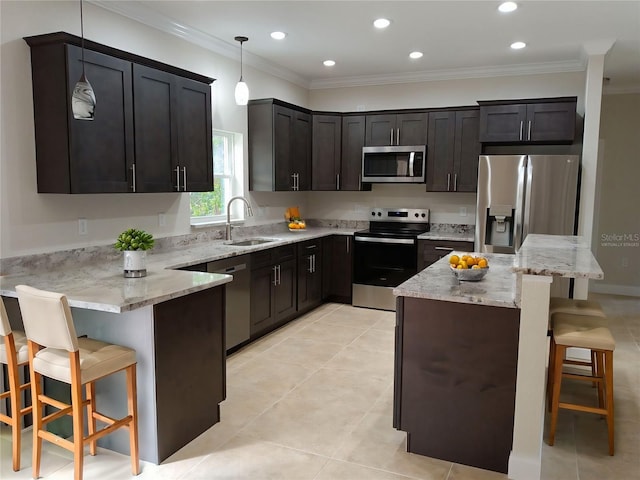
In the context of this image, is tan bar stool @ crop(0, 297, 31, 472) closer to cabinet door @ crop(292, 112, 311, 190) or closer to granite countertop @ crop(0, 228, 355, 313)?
granite countertop @ crop(0, 228, 355, 313)

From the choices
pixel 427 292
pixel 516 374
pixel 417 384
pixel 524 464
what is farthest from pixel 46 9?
pixel 524 464

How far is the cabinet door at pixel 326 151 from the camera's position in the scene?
6.04 metres

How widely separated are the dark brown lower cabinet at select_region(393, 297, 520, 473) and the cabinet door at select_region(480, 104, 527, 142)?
10.6 ft

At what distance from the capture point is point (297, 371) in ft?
12.8

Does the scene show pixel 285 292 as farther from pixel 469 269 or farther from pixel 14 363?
pixel 14 363

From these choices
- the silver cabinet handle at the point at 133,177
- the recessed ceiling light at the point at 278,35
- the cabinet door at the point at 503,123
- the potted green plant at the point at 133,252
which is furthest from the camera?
the cabinet door at the point at 503,123

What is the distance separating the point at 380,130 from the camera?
5.89m

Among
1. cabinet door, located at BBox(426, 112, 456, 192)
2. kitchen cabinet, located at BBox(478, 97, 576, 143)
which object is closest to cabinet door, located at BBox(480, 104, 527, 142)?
kitchen cabinet, located at BBox(478, 97, 576, 143)

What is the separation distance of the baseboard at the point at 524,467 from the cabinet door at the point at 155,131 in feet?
9.22

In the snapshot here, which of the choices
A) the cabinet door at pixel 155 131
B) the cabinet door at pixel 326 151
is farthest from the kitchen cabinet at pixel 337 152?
the cabinet door at pixel 155 131

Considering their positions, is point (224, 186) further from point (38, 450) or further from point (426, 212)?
point (38, 450)

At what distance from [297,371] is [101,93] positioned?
239 cm

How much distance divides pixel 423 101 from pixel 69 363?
195 inches

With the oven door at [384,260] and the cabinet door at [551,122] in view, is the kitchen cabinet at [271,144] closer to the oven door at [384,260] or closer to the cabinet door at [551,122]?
the oven door at [384,260]
